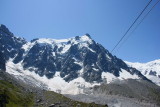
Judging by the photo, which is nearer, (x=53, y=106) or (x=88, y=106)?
(x=53, y=106)

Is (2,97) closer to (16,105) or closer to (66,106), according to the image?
(16,105)

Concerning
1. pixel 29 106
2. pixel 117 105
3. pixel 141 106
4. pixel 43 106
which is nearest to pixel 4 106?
pixel 29 106

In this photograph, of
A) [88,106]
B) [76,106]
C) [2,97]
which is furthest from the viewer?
[88,106]

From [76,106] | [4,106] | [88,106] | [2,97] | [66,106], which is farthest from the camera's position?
[88,106]

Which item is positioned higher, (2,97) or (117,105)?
(117,105)

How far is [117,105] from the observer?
615 ft

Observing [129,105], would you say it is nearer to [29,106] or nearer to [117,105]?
[117,105]

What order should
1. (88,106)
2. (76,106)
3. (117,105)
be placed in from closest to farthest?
(76,106), (88,106), (117,105)

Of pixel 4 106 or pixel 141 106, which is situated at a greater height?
pixel 141 106

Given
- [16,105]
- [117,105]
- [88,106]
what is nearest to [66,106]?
[88,106]

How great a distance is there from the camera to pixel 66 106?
67500 millimetres

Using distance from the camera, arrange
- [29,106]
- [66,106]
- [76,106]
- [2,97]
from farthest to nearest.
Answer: [76,106] → [66,106] → [29,106] → [2,97]

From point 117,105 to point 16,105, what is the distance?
147 meters

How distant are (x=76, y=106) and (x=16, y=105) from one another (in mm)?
23644
